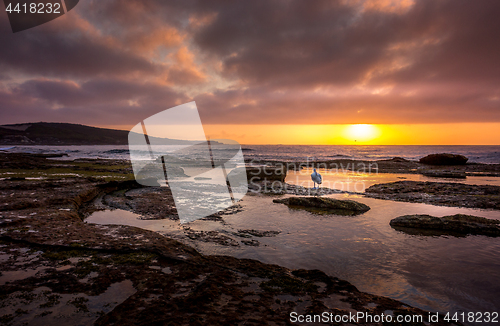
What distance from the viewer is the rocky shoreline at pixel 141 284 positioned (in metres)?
3.04

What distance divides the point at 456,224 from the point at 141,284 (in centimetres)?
900

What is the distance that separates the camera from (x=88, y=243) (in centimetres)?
519

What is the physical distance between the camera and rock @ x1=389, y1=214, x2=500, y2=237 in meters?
7.10

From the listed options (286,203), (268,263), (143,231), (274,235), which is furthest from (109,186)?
(268,263)

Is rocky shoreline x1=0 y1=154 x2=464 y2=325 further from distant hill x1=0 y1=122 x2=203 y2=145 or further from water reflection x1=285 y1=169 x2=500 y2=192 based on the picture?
→ distant hill x1=0 y1=122 x2=203 y2=145

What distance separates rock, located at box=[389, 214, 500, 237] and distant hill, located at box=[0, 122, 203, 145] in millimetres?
150944

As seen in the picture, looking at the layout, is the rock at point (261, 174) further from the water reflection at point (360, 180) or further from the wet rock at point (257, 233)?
the wet rock at point (257, 233)

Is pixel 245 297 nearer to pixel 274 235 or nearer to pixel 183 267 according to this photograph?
pixel 183 267

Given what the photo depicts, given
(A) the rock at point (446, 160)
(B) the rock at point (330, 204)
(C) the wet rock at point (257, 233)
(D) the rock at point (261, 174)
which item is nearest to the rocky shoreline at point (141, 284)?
(C) the wet rock at point (257, 233)

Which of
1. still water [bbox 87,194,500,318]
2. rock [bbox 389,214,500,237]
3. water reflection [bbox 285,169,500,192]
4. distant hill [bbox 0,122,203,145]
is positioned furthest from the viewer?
distant hill [bbox 0,122,203,145]

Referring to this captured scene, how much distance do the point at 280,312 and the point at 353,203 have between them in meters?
8.08

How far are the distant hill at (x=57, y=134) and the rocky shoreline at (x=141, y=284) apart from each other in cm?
14583

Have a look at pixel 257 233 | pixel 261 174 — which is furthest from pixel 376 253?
pixel 261 174

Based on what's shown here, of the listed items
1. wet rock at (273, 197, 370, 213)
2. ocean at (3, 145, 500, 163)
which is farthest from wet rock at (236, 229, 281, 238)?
ocean at (3, 145, 500, 163)
